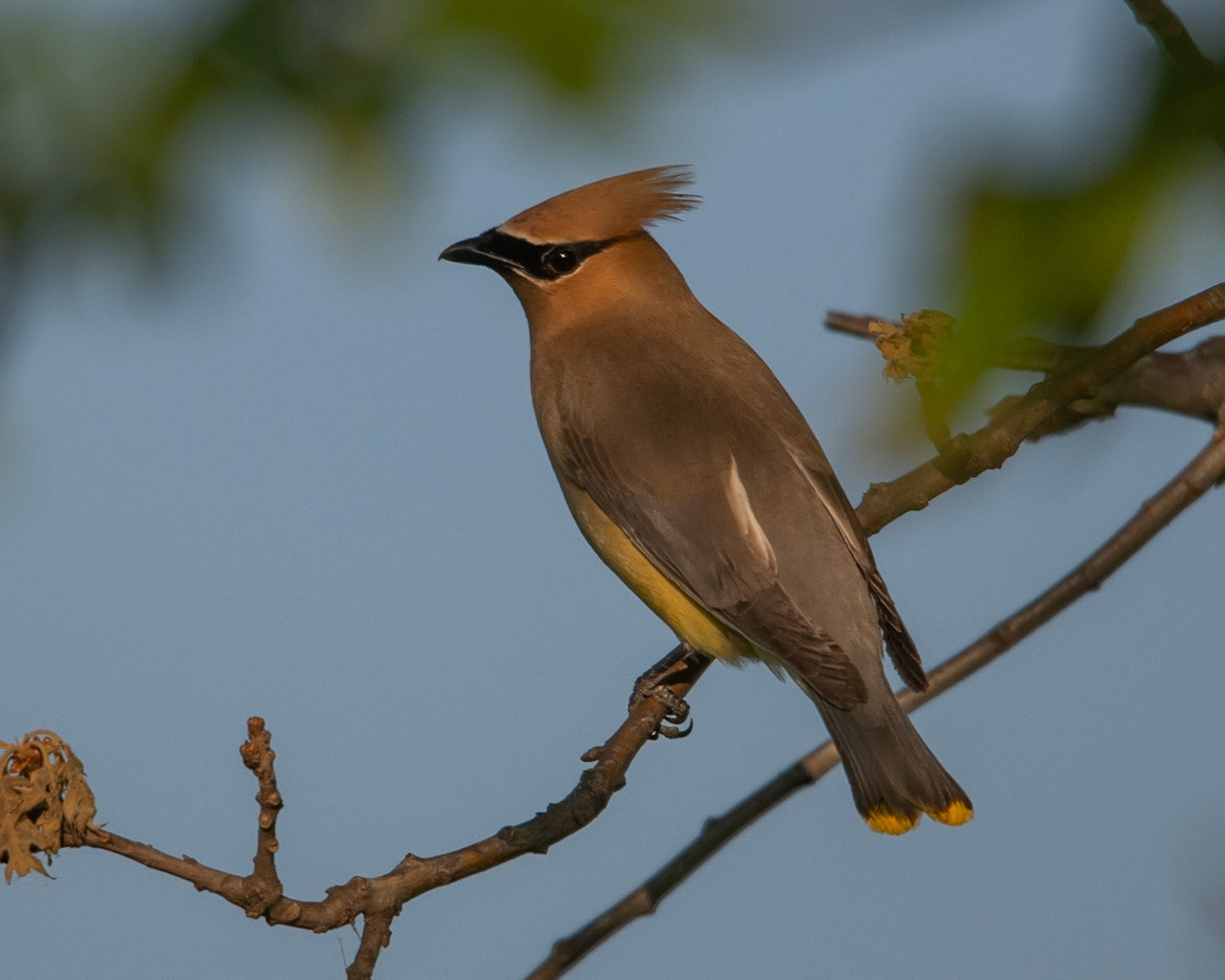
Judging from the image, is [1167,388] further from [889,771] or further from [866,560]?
[889,771]

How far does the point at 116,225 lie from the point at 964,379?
0.90 metres

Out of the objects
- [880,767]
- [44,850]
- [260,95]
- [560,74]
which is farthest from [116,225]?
[880,767]

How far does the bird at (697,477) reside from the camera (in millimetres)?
3865

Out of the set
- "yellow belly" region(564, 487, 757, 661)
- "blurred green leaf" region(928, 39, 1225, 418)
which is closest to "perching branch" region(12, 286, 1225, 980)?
"yellow belly" region(564, 487, 757, 661)

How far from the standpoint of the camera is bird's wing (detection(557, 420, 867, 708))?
12.6ft

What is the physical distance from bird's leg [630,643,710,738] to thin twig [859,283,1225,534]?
64cm

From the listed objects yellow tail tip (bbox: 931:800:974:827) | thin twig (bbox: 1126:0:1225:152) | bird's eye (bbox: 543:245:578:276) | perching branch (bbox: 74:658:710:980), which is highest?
bird's eye (bbox: 543:245:578:276)

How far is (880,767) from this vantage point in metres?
3.81

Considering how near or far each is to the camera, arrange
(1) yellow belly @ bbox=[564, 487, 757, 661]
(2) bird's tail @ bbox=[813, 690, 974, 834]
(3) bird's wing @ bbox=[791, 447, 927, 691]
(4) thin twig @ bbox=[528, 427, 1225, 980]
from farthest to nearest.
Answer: (1) yellow belly @ bbox=[564, 487, 757, 661] → (3) bird's wing @ bbox=[791, 447, 927, 691] → (2) bird's tail @ bbox=[813, 690, 974, 834] → (4) thin twig @ bbox=[528, 427, 1225, 980]

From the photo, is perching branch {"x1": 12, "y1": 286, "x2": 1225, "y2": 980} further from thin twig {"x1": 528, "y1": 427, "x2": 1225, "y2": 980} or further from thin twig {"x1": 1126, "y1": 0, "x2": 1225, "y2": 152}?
thin twig {"x1": 1126, "y1": 0, "x2": 1225, "y2": 152}

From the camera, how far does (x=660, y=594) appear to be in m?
4.25

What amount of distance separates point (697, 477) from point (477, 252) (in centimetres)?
122

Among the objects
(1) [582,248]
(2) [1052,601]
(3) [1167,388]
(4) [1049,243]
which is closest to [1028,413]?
(2) [1052,601]

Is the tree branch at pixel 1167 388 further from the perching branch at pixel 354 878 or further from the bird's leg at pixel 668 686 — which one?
the perching branch at pixel 354 878
